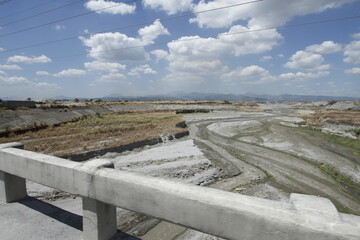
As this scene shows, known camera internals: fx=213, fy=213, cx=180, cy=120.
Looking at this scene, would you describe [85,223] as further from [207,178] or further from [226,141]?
[226,141]

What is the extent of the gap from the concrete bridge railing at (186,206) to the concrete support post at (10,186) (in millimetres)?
871

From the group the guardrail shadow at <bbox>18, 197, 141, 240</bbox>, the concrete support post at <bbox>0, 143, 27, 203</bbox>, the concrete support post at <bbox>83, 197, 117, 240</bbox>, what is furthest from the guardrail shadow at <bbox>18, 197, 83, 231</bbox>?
the concrete support post at <bbox>83, 197, 117, 240</bbox>

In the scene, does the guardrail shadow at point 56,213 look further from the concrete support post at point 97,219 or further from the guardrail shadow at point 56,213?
the concrete support post at point 97,219

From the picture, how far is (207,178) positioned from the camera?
12.1 meters

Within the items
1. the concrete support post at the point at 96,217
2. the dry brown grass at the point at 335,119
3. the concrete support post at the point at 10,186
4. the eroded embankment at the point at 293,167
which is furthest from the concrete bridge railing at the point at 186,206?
the dry brown grass at the point at 335,119

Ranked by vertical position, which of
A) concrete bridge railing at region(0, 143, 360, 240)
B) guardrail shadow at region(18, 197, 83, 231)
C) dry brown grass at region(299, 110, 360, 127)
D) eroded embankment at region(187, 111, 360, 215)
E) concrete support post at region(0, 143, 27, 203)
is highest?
concrete bridge railing at region(0, 143, 360, 240)

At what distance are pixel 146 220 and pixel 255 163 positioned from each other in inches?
424

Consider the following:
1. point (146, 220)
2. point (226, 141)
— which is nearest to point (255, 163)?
point (226, 141)

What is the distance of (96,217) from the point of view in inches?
143

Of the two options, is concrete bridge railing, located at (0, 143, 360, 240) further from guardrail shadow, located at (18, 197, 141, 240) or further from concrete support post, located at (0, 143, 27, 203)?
guardrail shadow, located at (18, 197, 141, 240)

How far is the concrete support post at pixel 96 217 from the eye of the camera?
3.65 m

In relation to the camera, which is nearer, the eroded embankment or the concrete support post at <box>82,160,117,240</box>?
the concrete support post at <box>82,160,117,240</box>

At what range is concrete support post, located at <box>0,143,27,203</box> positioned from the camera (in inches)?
202

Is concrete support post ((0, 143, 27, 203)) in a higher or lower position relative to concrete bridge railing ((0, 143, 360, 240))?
lower
